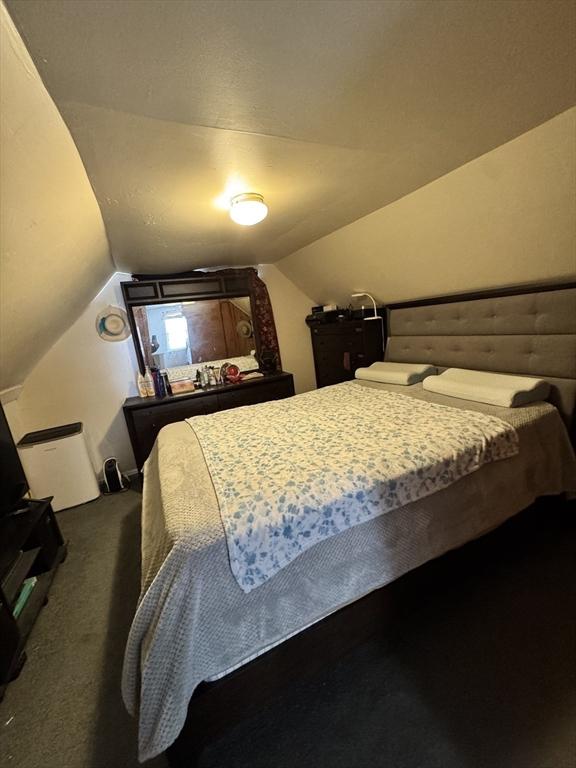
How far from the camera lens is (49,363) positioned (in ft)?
9.86

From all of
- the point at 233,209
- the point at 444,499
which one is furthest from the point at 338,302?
the point at 444,499

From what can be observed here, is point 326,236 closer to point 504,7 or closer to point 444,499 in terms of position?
point 504,7

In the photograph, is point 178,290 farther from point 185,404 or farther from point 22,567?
point 22,567

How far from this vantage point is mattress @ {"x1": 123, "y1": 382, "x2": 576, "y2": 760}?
3.17 feet

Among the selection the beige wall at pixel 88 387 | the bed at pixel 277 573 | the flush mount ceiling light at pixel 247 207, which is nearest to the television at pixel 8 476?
the bed at pixel 277 573

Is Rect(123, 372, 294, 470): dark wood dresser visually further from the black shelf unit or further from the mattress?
the mattress

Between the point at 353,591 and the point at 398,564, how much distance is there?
229 millimetres

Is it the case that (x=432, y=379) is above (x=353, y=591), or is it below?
above

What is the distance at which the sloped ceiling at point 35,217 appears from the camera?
0.86 m

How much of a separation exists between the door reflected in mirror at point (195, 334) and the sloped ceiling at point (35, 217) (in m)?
0.90

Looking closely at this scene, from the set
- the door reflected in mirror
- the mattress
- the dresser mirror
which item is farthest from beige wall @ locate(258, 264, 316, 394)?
the mattress

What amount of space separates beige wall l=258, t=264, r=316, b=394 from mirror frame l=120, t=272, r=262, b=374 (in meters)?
0.37

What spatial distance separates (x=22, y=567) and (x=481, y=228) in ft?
10.9

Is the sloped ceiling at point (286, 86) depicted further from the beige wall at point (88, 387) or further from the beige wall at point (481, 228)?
the beige wall at point (88, 387)
